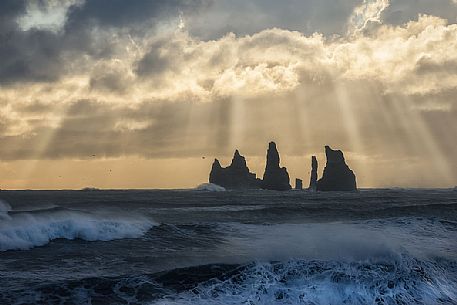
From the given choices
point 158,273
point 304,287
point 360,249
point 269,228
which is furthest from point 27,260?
point 269,228

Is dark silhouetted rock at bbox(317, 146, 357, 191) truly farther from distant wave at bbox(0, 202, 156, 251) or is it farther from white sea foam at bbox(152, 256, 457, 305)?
white sea foam at bbox(152, 256, 457, 305)

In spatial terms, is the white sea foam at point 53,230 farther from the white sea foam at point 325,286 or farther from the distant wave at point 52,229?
Answer: the white sea foam at point 325,286

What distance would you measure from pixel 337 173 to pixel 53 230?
573 feet

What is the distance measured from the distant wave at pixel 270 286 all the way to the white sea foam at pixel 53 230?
36.7ft

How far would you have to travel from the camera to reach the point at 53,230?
94.5ft

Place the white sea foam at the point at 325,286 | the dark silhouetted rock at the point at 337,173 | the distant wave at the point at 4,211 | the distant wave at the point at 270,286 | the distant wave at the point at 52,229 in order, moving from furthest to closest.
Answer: the dark silhouetted rock at the point at 337,173 → the distant wave at the point at 4,211 → the distant wave at the point at 52,229 → the white sea foam at the point at 325,286 → the distant wave at the point at 270,286

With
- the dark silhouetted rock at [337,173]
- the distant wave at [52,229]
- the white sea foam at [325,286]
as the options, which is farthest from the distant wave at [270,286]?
the dark silhouetted rock at [337,173]

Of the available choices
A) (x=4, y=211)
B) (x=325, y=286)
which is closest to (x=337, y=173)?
(x=4, y=211)

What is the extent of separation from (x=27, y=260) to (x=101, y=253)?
11.3 feet

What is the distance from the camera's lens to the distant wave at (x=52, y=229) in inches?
1016

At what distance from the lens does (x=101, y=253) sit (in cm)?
2316

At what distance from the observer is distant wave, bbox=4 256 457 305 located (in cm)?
1524

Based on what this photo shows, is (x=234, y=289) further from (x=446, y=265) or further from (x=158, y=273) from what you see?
(x=446, y=265)

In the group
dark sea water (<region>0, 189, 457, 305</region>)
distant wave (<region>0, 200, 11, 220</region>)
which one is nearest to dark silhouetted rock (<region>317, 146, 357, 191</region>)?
distant wave (<region>0, 200, 11, 220</region>)
